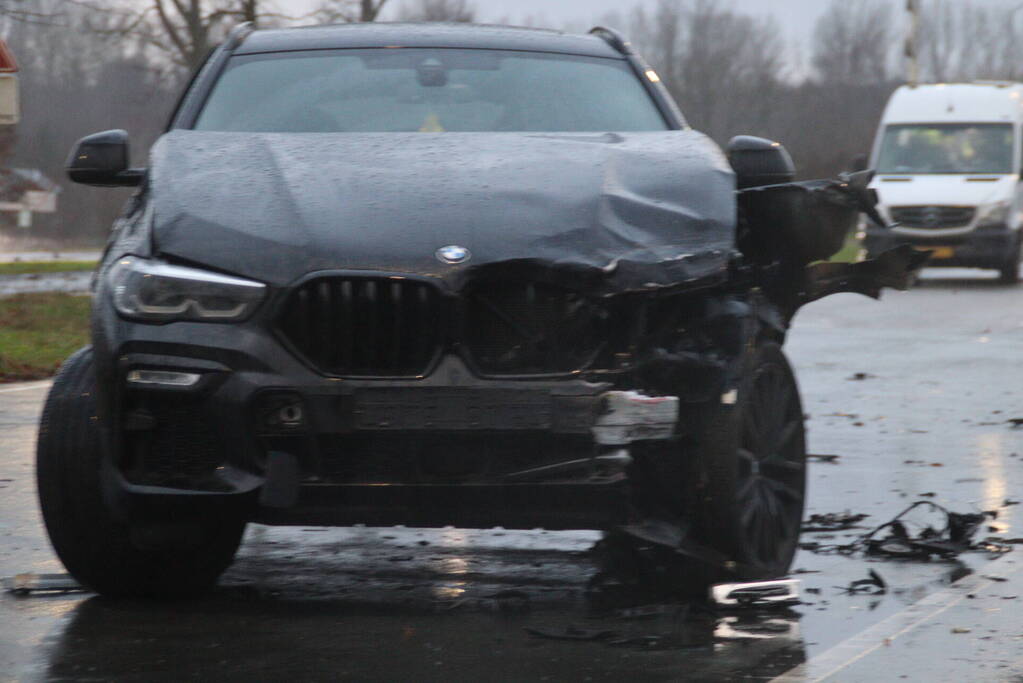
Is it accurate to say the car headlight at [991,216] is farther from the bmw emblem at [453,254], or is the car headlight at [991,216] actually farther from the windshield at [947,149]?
the bmw emblem at [453,254]

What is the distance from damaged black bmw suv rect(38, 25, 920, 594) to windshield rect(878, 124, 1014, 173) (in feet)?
72.3

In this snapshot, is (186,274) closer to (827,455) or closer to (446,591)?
(446,591)

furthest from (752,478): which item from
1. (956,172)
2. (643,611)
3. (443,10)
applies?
(443,10)

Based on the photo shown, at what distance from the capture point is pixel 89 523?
5.29 meters

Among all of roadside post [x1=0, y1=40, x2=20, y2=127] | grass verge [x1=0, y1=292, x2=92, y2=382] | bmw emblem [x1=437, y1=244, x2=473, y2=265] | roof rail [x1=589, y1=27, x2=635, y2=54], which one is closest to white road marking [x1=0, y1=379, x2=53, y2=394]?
grass verge [x1=0, y1=292, x2=92, y2=382]

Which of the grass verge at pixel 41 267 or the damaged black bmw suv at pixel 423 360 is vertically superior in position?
the damaged black bmw suv at pixel 423 360

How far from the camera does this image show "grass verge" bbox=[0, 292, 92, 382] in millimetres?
13500

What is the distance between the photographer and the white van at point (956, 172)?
26297 mm

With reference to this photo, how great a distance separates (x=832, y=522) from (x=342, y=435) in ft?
9.24

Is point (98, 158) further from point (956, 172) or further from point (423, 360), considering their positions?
point (956, 172)

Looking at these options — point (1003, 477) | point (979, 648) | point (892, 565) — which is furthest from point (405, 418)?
point (1003, 477)

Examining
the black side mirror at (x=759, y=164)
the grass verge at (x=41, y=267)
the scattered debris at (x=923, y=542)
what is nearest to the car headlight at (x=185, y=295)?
the black side mirror at (x=759, y=164)

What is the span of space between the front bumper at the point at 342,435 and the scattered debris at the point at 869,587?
1.15m

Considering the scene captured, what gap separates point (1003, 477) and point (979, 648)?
11.2ft
